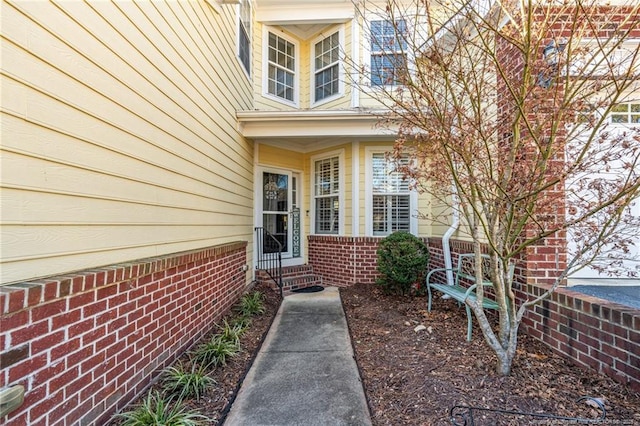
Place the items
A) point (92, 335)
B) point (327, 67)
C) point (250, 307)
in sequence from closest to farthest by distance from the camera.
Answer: point (92, 335), point (250, 307), point (327, 67)

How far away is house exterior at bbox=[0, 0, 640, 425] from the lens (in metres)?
1.38

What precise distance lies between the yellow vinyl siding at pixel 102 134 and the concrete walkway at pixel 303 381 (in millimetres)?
1384

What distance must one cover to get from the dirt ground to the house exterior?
0.39 m

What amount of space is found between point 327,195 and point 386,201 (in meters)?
1.24

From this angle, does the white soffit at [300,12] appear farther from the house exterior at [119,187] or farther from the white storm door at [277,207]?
the white storm door at [277,207]

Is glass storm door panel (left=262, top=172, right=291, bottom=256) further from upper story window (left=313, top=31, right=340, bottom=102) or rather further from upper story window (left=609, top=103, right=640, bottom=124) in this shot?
upper story window (left=609, top=103, right=640, bottom=124)

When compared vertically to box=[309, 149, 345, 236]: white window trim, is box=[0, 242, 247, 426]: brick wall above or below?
below

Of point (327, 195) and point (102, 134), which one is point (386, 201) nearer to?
point (327, 195)

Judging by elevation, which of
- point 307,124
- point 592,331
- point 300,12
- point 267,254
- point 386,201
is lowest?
point 592,331

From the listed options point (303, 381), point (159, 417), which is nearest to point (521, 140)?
point (303, 381)

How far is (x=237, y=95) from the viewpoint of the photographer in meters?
4.91

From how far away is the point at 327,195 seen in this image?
6172 mm

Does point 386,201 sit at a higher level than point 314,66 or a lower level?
lower

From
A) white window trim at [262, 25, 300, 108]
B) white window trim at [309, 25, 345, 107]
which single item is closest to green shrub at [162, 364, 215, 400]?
white window trim at [262, 25, 300, 108]
